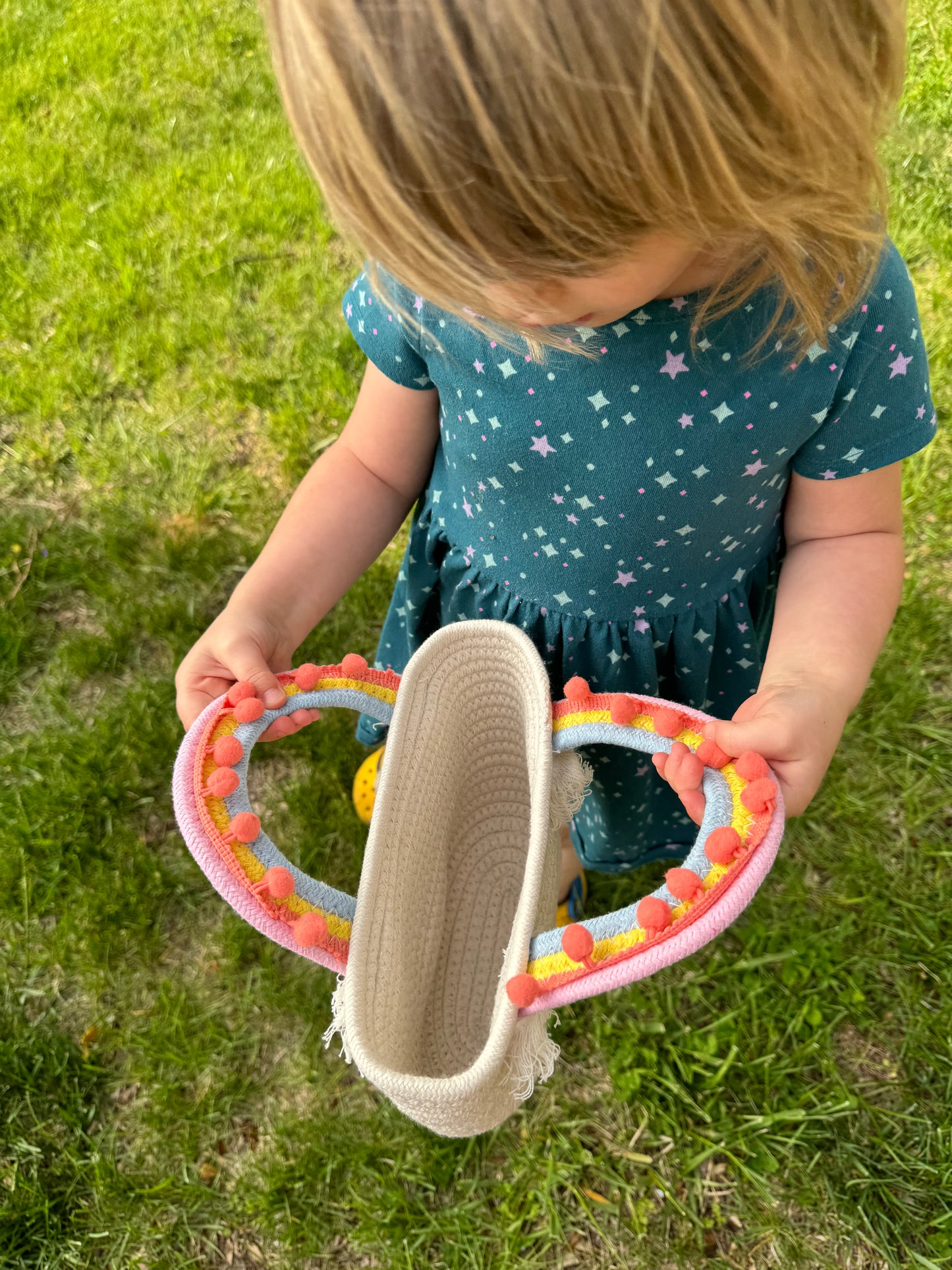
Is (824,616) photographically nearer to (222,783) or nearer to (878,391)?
(878,391)

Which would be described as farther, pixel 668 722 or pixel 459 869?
pixel 459 869

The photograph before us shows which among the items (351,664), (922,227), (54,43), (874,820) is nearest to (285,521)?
(351,664)

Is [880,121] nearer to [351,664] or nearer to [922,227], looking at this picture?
[351,664]

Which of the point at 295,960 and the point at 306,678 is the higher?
the point at 306,678

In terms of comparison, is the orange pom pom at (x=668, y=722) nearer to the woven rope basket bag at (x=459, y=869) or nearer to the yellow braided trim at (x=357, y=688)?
the woven rope basket bag at (x=459, y=869)

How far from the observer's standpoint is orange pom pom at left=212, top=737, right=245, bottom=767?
2.63 feet

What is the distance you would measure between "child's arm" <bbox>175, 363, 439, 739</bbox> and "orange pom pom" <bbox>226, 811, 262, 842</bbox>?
194 millimetres

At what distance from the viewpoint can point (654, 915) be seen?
0.68 metres

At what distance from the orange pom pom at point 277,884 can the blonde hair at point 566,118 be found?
1.52ft

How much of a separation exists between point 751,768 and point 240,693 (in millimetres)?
447

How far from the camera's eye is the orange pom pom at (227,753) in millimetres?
801

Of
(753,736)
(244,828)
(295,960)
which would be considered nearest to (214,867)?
(244,828)

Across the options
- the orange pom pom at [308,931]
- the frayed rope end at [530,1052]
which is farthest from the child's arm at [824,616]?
the orange pom pom at [308,931]

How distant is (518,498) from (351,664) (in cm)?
24
